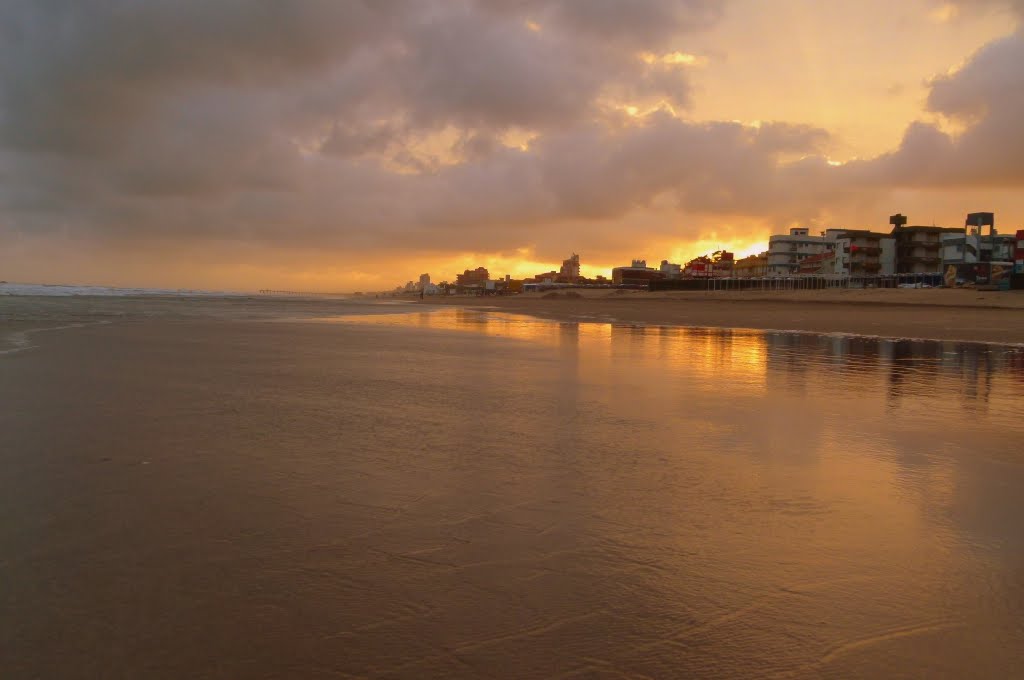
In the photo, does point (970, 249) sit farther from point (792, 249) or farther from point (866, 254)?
point (792, 249)

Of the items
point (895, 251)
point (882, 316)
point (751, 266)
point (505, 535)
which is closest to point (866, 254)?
point (895, 251)

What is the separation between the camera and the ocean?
9.32 feet

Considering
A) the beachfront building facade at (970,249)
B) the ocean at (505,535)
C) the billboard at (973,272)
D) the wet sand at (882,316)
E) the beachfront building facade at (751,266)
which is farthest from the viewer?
the beachfront building facade at (751,266)

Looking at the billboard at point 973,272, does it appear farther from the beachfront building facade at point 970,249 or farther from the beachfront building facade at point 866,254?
the beachfront building facade at point 866,254

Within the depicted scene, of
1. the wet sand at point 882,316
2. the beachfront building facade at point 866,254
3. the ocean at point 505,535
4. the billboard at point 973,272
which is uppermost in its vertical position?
the beachfront building facade at point 866,254

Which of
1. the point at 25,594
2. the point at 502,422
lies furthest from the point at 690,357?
the point at 25,594

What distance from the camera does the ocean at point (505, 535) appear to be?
2842 mm

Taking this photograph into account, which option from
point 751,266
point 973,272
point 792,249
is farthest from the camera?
point 751,266

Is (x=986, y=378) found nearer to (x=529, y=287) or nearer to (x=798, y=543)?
(x=798, y=543)

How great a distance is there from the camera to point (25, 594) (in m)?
3.24

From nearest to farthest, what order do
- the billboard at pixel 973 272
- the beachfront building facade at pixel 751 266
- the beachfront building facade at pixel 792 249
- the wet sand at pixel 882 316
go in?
1. the wet sand at pixel 882 316
2. the billboard at pixel 973 272
3. the beachfront building facade at pixel 792 249
4. the beachfront building facade at pixel 751 266

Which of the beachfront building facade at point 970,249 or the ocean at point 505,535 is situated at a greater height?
the beachfront building facade at point 970,249

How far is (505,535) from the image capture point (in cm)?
414

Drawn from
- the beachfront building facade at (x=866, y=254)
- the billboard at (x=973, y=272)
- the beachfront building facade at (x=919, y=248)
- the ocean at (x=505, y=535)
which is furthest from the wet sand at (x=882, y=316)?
the beachfront building facade at (x=919, y=248)
